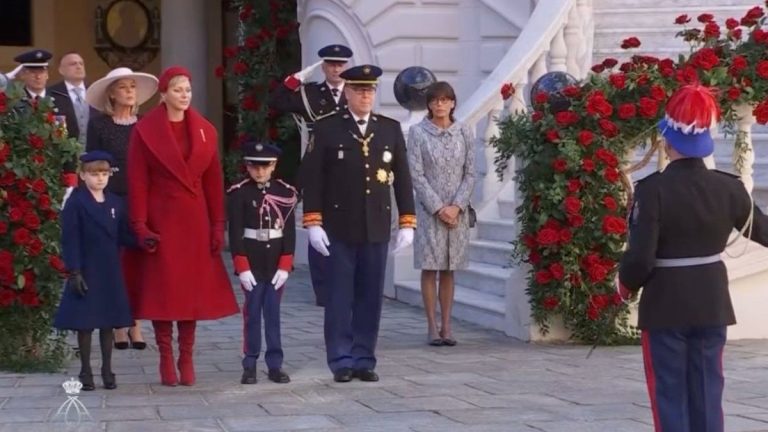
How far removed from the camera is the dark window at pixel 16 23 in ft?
66.1

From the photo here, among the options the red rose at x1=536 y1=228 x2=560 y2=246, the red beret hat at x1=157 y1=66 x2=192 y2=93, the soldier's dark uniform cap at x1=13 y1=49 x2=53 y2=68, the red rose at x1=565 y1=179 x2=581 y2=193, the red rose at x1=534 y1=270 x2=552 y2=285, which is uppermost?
the soldier's dark uniform cap at x1=13 y1=49 x2=53 y2=68

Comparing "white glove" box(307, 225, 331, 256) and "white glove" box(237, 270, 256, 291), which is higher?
"white glove" box(307, 225, 331, 256)

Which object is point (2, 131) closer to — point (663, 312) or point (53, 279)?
point (53, 279)

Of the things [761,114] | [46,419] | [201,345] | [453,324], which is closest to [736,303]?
[761,114]

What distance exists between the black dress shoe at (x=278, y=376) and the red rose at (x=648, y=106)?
276 centimetres

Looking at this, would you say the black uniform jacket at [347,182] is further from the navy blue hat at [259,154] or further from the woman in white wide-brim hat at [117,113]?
the woman in white wide-brim hat at [117,113]

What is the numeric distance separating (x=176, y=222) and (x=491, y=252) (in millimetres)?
3899

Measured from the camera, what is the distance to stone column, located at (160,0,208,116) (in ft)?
57.8

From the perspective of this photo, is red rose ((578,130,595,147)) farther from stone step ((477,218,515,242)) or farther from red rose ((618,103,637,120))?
stone step ((477,218,515,242))

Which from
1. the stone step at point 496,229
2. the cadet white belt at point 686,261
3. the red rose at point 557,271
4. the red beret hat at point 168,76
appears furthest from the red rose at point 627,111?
the cadet white belt at point 686,261

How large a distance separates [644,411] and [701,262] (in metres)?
1.72

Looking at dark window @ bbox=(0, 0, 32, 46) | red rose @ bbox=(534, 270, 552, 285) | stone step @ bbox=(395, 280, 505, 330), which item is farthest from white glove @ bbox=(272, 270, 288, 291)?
dark window @ bbox=(0, 0, 32, 46)

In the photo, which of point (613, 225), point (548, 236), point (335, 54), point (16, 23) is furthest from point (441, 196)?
point (16, 23)

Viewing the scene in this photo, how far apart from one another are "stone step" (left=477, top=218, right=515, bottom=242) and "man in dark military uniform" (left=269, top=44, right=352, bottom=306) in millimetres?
1936
